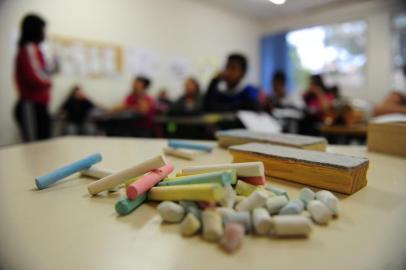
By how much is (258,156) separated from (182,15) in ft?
11.3

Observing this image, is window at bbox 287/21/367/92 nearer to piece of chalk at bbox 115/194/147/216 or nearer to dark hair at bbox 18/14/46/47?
piece of chalk at bbox 115/194/147/216

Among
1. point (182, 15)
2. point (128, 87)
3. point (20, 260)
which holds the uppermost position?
point (182, 15)

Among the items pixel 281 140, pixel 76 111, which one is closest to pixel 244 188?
pixel 281 140

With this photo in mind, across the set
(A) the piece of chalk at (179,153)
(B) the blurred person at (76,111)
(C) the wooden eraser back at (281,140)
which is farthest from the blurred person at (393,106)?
(B) the blurred person at (76,111)

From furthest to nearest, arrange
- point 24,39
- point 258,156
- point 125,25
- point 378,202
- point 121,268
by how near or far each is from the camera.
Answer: point 125,25 → point 24,39 → point 258,156 → point 378,202 → point 121,268

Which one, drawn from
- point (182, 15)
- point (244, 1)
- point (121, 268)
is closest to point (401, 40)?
point (182, 15)

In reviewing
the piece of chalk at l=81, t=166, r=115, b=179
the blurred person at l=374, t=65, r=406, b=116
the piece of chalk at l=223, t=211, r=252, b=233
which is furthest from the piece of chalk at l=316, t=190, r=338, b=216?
the blurred person at l=374, t=65, r=406, b=116

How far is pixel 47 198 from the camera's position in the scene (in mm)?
449

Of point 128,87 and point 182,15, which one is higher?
point 182,15

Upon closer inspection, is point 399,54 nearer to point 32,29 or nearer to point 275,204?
point 32,29

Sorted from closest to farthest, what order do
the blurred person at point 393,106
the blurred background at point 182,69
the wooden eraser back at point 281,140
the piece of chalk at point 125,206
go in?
the piece of chalk at point 125,206
the wooden eraser back at point 281,140
the blurred background at point 182,69
the blurred person at point 393,106

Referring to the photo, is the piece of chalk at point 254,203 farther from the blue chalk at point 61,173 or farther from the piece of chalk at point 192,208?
the blue chalk at point 61,173

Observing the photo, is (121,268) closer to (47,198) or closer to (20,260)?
(20,260)

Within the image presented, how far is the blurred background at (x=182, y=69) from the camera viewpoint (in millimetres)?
1721
